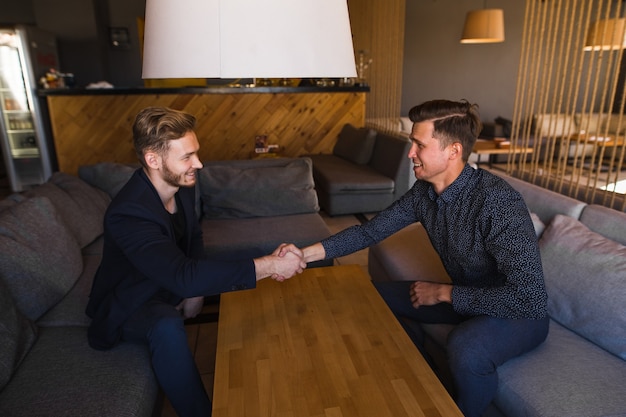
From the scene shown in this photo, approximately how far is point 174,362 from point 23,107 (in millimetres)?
5207

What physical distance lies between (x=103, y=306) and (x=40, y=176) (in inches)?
192

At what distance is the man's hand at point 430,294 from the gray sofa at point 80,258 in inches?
37.5

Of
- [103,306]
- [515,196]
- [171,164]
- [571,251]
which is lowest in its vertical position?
[103,306]

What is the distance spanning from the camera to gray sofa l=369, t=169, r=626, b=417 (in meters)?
1.29

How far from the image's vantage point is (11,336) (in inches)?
56.2

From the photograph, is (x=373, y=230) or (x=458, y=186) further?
(x=373, y=230)

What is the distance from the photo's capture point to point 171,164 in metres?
1.54

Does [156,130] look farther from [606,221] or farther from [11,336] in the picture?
[606,221]

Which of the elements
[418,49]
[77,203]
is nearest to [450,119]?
[77,203]

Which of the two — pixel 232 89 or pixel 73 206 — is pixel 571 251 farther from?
pixel 232 89

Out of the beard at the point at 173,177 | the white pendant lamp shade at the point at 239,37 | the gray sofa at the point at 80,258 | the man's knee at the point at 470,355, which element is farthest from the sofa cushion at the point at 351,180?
the white pendant lamp shade at the point at 239,37

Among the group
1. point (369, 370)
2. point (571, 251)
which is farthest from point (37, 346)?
point (571, 251)

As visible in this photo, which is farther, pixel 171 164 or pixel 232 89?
pixel 232 89

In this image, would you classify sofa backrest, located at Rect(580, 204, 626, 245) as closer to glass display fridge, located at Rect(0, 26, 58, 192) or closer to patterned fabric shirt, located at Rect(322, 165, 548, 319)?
patterned fabric shirt, located at Rect(322, 165, 548, 319)
